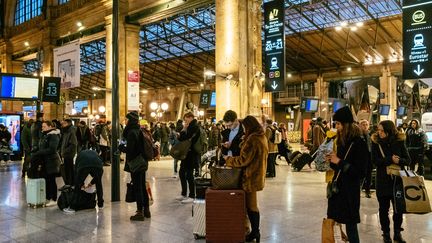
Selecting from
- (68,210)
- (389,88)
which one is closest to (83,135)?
(68,210)

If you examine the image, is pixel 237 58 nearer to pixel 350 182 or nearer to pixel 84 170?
pixel 84 170

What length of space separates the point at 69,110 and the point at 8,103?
42.8 feet

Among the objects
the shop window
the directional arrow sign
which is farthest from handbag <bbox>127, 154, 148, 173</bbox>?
the shop window

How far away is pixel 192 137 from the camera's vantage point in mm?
7730

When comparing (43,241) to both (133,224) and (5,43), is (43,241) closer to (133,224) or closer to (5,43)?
(133,224)

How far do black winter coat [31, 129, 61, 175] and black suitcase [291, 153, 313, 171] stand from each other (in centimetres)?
762

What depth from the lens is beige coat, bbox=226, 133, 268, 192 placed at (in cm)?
501

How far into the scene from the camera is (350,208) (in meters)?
4.06

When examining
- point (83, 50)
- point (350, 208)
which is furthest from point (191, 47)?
point (350, 208)

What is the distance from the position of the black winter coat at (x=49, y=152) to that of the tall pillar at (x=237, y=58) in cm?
847

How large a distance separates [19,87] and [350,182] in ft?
44.4

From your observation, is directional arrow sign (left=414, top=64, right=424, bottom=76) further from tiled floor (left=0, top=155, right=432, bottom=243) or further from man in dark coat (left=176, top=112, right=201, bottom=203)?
man in dark coat (left=176, top=112, right=201, bottom=203)

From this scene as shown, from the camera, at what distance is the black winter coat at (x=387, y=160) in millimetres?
5168

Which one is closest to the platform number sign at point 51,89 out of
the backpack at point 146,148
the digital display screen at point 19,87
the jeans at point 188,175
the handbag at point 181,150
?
the digital display screen at point 19,87
